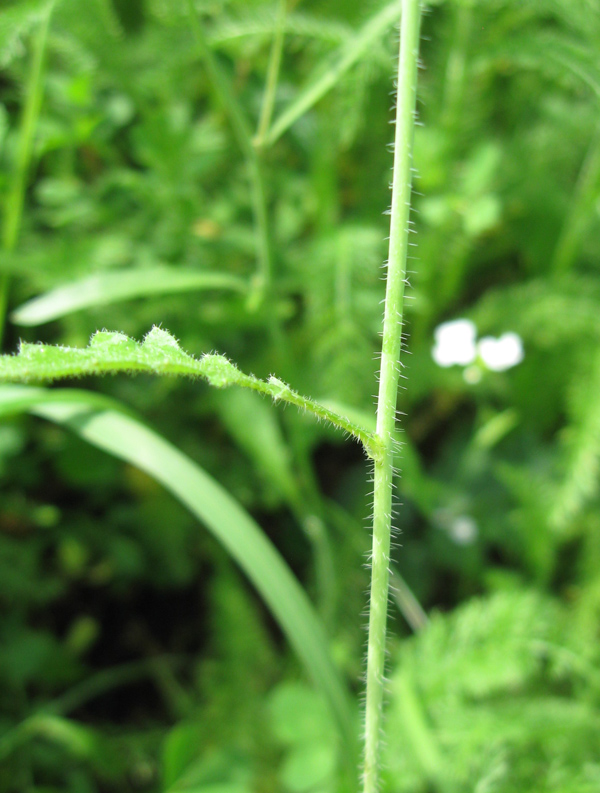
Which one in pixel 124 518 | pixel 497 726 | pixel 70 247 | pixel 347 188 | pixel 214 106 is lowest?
pixel 497 726

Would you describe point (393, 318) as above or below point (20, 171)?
below

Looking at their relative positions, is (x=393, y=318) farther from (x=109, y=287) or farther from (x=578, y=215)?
(x=578, y=215)

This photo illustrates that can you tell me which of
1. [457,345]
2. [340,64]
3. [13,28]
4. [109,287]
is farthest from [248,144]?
[457,345]

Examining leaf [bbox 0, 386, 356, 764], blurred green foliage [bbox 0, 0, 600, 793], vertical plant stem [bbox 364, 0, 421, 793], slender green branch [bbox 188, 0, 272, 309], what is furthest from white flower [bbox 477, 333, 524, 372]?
vertical plant stem [bbox 364, 0, 421, 793]

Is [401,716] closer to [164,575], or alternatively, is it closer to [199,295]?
[164,575]

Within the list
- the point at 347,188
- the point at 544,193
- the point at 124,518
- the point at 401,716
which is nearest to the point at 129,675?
the point at 124,518

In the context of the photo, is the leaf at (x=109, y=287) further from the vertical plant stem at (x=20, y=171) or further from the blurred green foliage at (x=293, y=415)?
the vertical plant stem at (x=20, y=171)
